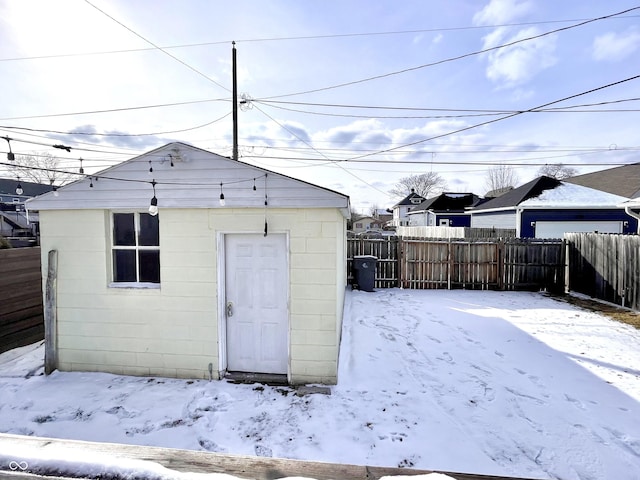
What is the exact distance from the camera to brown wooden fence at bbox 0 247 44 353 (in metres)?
5.69

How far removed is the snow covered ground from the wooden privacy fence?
470cm

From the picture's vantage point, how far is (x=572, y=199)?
15727 millimetres

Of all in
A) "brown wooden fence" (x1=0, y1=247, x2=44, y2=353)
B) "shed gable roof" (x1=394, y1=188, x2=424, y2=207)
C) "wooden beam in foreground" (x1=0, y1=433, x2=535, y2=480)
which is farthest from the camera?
"shed gable roof" (x1=394, y1=188, x2=424, y2=207)

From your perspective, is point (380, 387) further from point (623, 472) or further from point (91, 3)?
point (91, 3)

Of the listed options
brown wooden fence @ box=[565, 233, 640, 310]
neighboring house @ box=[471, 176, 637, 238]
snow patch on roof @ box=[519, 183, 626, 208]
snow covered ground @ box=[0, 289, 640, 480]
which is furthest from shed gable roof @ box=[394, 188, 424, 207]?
snow covered ground @ box=[0, 289, 640, 480]

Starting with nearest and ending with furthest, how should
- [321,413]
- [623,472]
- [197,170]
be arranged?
[623,472] → [321,413] → [197,170]

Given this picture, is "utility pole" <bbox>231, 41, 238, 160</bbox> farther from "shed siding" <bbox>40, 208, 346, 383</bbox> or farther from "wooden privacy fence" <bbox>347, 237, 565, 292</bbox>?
"shed siding" <bbox>40, 208, 346, 383</bbox>

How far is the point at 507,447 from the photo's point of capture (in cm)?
324

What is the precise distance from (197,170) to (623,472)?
5924 millimetres

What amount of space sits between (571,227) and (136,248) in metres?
18.6

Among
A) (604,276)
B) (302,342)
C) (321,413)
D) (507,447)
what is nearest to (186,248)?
(302,342)

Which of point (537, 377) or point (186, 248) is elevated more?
point (186, 248)

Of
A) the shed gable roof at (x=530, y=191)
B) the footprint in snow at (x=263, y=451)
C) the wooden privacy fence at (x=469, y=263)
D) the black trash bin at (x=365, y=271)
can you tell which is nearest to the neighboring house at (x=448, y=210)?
the shed gable roof at (x=530, y=191)

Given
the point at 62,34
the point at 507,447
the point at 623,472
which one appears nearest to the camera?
the point at 623,472
